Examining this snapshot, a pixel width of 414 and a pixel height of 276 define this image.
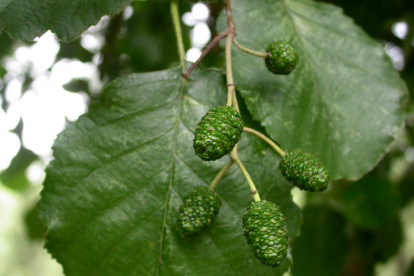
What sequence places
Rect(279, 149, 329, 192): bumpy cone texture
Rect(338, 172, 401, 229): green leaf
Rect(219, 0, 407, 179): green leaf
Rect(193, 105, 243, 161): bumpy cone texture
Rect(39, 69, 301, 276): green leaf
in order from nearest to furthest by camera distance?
Rect(193, 105, 243, 161): bumpy cone texture, Rect(279, 149, 329, 192): bumpy cone texture, Rect(39, 69, 301, 276): green leaf, Rect(219, 0, 407, 179): green leaf, Rect(338, 172, 401, 229): green leaf

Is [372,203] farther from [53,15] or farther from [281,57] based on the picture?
[53,15]

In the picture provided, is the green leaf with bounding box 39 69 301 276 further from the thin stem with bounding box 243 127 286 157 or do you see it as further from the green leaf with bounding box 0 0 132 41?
the green leaf with bounding box 0 0 132 41

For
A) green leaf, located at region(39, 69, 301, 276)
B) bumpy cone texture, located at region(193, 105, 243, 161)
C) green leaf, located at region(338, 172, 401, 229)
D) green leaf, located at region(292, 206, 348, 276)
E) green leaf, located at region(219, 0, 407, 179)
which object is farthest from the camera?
green leaf, located at region(292, 206, 348, 276)

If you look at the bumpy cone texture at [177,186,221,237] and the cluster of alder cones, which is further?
the bumpy cone texture at [177,186,221,237]

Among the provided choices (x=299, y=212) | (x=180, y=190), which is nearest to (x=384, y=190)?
(x=299, y=212)

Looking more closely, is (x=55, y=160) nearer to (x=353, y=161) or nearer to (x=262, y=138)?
(x=262, y=138)

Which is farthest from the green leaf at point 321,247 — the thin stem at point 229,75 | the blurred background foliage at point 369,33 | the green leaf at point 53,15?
the green leaf at point 53,15

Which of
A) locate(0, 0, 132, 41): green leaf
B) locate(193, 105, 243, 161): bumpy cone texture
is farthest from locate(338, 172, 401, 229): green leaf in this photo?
locate(0, 0, 132, 41): green leaf
